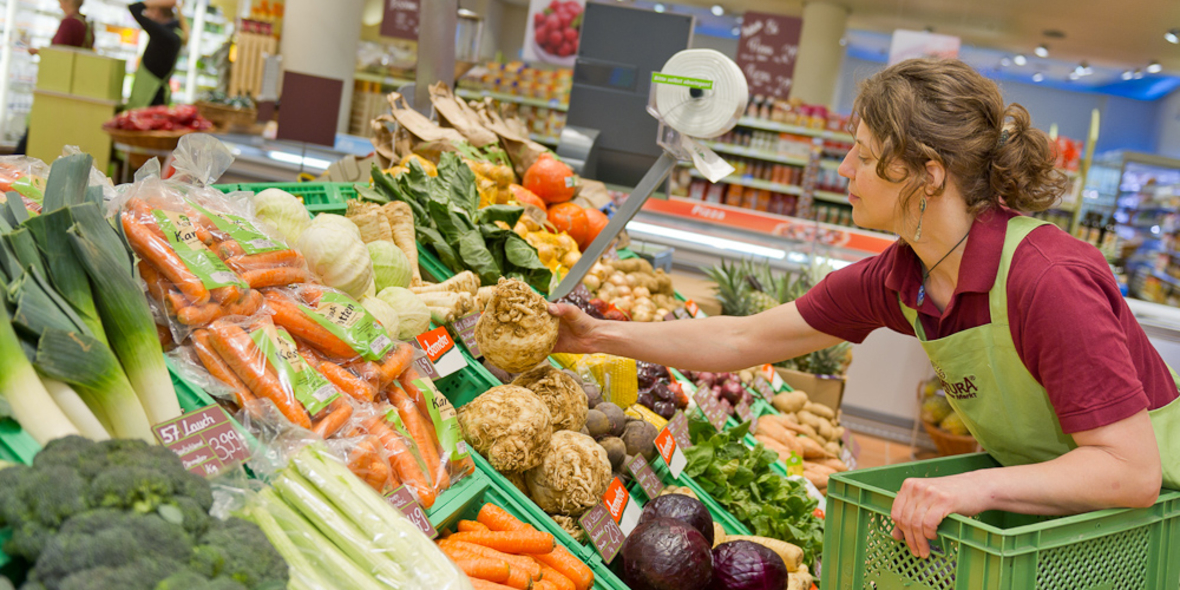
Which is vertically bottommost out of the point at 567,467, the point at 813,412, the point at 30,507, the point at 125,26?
the point at 813,412

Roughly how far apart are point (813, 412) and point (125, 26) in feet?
37.9

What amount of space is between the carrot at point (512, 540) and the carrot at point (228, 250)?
703 millimetres

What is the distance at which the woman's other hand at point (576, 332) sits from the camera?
6.48ft

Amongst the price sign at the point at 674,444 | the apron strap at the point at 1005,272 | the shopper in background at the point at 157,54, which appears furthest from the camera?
the shopper in background at the point at 157,54

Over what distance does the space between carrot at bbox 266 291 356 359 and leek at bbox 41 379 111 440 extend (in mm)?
504

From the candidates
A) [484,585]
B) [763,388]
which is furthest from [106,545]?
[763,388]

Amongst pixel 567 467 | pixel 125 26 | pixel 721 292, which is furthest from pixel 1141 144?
pixel 567 467

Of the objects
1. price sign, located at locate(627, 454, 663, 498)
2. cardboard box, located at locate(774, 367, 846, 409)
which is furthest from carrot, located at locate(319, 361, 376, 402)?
cardboard box, located at locate(774, 367, 846, 409)

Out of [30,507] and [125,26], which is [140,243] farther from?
[125,26]

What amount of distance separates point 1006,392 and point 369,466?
1137mm

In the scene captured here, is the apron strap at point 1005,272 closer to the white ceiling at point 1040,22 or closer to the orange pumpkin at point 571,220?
the orange pumpkin at point 571,220

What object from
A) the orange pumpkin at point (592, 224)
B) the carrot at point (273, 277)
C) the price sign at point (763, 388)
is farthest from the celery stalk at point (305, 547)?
the price sign at point (763, 388)

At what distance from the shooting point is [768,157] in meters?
9.77

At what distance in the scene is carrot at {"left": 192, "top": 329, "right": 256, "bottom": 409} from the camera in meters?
1.44
